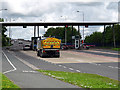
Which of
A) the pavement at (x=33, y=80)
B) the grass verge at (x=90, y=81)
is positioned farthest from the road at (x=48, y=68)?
the grass verge at (x=90, y=81)

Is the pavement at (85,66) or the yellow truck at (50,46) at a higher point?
the yellow truck at (50,46)

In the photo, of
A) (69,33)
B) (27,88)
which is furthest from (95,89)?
(69,33)

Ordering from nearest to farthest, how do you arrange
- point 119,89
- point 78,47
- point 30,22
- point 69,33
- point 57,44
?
point 119,89, point 57,44, point 30,22, point 78,47, point 69,33

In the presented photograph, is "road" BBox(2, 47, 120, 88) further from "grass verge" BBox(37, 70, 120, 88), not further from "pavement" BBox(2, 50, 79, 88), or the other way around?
"grass verge" BBox(37, 70, 120, 88)

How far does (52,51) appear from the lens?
4300 cm

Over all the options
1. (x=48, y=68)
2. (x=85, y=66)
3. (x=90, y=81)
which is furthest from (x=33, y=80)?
(x=85, y=66)

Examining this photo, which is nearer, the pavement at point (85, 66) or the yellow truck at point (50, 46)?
the pavement at point (85, 66)

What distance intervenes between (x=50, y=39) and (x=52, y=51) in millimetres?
1709

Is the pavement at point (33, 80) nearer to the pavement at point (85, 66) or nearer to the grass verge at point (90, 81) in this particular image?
the grass verge at point (90, 81)

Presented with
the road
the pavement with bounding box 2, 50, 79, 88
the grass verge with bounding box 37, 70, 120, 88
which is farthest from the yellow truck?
the grass verge with bounding box 37, 70, 120, 88

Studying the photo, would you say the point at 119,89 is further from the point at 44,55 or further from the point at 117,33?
the point at 117,33

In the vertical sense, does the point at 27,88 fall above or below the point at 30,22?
below

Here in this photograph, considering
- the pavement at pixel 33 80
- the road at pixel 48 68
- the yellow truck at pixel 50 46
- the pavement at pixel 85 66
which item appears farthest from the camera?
the yellow truck at pixel 50 46

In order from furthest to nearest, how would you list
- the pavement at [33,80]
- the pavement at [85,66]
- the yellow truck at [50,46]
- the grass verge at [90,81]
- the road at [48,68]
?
the yellow truck at [50,46]
the pavement at [85,66]
the road at [48,68]
the grass verge at [90,81]
the pavement at [33,80]
